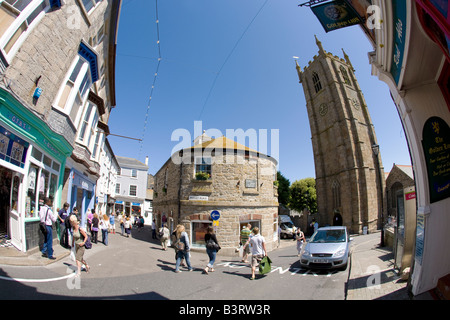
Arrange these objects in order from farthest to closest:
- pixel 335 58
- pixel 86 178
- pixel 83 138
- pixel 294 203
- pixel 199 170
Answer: pixel 294 203 < pixel 335 58 < pixel 199 170 < pixel 86 178 < pixel 83 138

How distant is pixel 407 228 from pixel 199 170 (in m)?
11.4

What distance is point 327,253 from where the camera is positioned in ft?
24.8

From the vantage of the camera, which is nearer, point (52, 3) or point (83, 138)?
point (52, 3)

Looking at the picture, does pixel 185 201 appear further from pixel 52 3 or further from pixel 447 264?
pixel 447 264

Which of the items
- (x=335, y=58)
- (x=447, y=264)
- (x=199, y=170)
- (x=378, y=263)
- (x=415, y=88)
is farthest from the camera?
(x=335, y=58)

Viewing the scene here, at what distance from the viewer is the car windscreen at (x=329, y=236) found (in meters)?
8.66

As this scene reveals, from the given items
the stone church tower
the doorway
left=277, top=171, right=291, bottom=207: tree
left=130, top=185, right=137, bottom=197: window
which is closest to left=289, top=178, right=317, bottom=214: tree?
left=277, top=171, right=291, bottom=207: tree

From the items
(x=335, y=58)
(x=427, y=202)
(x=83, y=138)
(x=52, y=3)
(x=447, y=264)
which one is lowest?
(x=447, y=264)

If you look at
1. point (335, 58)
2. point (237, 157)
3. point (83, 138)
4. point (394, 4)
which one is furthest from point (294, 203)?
point (394, 4)

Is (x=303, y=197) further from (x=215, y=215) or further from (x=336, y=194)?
(x=215, y=215)

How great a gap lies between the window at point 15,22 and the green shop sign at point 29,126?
4.08 ft

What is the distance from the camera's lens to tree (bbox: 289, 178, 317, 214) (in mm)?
41812

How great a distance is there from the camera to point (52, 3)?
6.99m

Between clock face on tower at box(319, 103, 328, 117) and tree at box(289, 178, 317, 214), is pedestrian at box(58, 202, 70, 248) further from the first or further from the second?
tree at box(289, 178, 317, 214)
